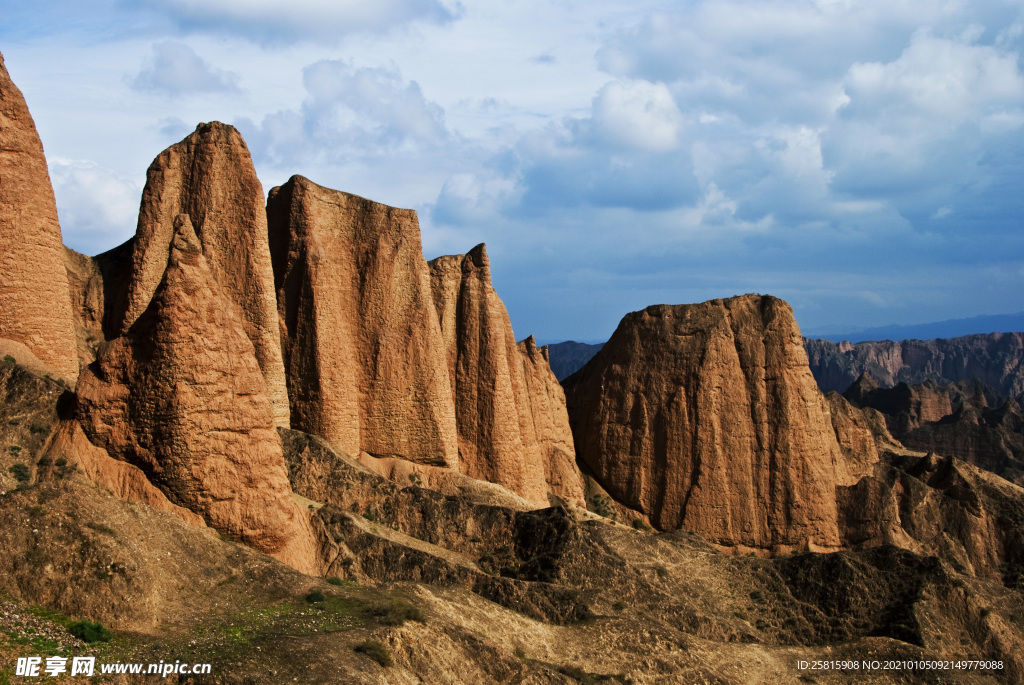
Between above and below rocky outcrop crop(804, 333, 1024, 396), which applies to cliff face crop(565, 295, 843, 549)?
below

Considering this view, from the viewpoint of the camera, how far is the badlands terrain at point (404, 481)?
17531mm

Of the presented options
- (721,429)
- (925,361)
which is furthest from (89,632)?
(925,361)

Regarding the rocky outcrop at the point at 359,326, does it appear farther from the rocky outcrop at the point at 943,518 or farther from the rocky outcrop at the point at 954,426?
the rocky outcrop at the point at 954,426

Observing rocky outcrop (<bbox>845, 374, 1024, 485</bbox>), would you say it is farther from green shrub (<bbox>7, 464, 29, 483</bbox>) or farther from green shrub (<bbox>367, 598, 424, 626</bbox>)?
green shrub (<bbox>7, 464, 29, 483</bbox>)

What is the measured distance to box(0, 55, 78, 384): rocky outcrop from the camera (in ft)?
81.1

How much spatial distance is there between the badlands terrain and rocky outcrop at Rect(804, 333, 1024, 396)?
116228 millimetres

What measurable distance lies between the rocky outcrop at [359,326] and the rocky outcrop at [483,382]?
2457 millimetres

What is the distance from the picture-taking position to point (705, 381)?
142 ft

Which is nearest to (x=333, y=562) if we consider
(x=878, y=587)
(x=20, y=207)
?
(x=20, y=207)

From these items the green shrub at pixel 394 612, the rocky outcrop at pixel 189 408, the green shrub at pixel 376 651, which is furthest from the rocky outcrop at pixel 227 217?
the green shrub at pixel 376 651

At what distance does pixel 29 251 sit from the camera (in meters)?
25.2

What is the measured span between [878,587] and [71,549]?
75.7ft

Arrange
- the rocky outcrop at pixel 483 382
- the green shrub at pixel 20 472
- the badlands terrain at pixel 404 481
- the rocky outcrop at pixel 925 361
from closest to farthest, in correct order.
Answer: the badlands terrain at pixel 404 481 → the green shrub at pixel 20 472 → the rocky outcrop at pixel 483 382 → the rocky outcrop at pixel 925 361

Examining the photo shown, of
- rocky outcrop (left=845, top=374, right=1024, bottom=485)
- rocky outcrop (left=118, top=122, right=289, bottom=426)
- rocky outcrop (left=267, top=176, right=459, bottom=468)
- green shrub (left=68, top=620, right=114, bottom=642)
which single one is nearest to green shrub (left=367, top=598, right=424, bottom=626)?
green shrub (left=68, top=620, right=114, bottom=642)
